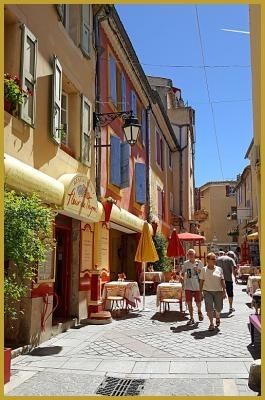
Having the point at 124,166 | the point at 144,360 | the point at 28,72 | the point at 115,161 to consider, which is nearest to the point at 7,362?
the point at 144,360

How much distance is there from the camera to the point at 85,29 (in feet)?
35.5

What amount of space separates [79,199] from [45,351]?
3.18 meters

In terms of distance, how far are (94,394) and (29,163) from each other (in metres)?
4.07

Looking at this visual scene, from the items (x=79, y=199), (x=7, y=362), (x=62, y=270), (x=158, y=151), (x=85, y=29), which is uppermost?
(x=85, y=29)

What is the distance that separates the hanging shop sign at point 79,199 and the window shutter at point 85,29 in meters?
3.53

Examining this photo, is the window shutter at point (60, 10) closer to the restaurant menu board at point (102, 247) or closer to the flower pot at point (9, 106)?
the flower pot at point (9, 106)

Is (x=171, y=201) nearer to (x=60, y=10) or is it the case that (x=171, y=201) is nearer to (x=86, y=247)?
(x=86, y=247)

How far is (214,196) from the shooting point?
188ft

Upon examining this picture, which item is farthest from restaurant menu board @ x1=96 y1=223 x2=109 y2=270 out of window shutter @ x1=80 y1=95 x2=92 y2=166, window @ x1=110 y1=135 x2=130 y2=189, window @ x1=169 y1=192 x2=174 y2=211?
window @ x1=169 y1=192 x2=174 y2=211

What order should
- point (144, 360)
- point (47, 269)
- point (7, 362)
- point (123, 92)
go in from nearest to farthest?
point (7, 362), point (144, 360), point (47, 269), point (123, 92)

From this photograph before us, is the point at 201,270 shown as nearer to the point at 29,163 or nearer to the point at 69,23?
the point at 29,163

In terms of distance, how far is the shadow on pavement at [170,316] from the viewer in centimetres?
1045

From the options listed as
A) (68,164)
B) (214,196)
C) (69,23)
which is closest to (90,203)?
(68,164)

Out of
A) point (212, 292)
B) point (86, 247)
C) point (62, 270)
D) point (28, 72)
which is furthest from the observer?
point (86, 247)
